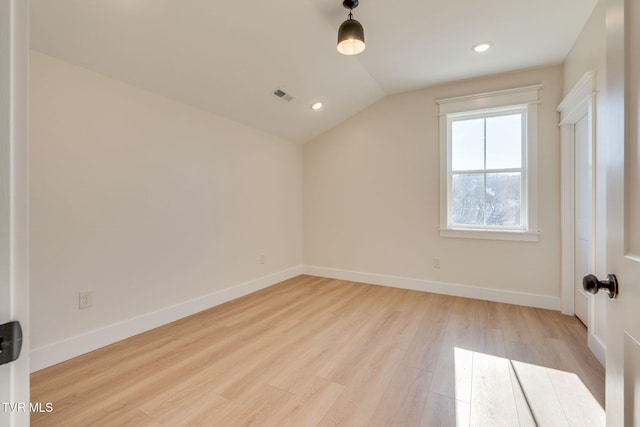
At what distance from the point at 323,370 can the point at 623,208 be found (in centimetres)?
182

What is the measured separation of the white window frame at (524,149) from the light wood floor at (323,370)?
0.86 meters

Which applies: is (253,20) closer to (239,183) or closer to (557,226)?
(239,183)

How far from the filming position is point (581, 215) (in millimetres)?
2750

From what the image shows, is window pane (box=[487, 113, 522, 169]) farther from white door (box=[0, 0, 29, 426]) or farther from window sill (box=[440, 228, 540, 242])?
white door (box=[0, 0, 29, 426])

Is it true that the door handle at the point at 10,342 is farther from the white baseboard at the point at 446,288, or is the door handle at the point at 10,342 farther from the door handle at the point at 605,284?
the white baseboard at the point at 446,288

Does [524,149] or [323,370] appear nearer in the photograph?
[323,370]

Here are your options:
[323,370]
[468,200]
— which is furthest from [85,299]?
[468,200]

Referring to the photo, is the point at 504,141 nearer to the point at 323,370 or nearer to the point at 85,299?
the point at 323,370

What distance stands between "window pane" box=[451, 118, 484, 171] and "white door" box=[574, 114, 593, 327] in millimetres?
876

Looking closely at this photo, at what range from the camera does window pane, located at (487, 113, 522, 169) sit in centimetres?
331

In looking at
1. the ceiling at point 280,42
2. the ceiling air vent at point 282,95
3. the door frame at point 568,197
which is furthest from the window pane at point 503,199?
the ceiling air vent at point 282,95

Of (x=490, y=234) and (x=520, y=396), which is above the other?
(x=490, y=234)

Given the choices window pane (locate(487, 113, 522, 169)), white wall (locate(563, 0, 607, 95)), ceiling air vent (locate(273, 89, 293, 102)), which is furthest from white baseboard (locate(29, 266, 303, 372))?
white wall (locate(563, 0, 607, 95))

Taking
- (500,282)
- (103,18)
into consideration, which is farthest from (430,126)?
(103,18)
